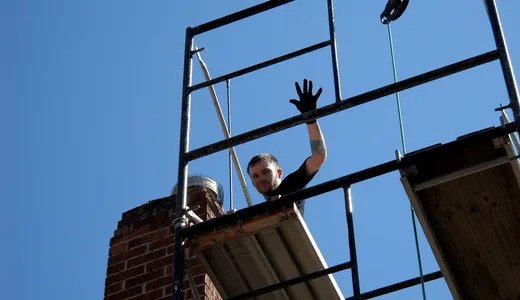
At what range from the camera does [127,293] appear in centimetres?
723

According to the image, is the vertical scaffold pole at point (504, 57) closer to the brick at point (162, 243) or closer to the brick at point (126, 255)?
the brick at point (162, 243)

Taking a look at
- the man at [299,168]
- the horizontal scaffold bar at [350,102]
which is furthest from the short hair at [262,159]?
the horizontal scaffold bar at [350,102]

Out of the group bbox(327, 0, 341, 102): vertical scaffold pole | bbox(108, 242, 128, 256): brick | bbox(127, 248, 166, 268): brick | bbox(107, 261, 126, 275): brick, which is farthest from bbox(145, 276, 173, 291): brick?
bbox(327, 0, 341, 102): vertical scaffold pole

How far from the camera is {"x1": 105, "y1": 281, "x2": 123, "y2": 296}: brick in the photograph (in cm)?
730

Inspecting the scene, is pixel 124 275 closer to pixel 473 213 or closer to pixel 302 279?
pixel 302 279

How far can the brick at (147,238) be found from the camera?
754cm

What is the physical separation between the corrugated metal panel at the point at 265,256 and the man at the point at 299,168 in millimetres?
200

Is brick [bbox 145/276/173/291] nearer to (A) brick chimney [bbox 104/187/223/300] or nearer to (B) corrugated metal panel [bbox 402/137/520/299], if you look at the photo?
(A) brick chimney [bbox 104/187/223/300]

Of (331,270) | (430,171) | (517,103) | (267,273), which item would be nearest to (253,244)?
(267,273)

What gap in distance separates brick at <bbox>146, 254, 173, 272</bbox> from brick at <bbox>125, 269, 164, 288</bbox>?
0.04 m

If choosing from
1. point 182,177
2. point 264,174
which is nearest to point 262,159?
point 264,174

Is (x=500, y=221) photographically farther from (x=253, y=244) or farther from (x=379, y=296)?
(x=253, y=244)

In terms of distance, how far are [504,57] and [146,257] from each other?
313cm

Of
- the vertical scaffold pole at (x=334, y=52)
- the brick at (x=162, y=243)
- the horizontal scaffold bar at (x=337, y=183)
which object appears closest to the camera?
the horizontal scaffold bar at (x=337, y=183)
